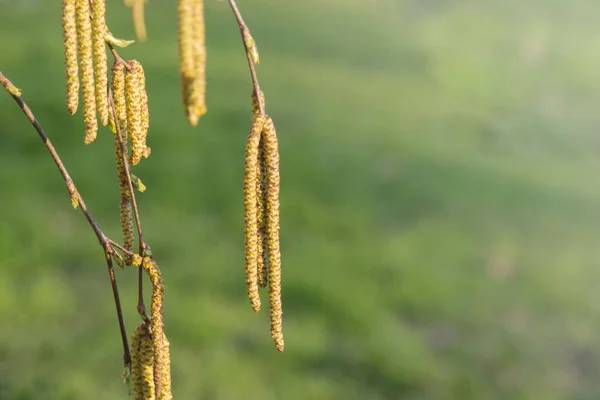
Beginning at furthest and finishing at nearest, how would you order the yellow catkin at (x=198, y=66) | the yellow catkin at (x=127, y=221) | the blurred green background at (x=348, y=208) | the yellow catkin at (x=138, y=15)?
the blurred green background at (x=348, y=208) < the yellow catkin at (x=127, y=221) < the yellow catkin at (x=138, y=15) < the yellow catkin at (x=198, y=66)

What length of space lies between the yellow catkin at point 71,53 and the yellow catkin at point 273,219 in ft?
0.59

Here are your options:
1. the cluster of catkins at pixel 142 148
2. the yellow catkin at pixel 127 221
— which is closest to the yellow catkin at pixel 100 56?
the cluster of catkins at pixel 142 148

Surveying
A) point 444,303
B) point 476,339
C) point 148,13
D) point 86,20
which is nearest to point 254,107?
point 86,20

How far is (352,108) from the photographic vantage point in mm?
6594

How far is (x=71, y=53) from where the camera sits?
28.7 inches

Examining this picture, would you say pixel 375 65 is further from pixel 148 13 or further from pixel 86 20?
pixel 86 20

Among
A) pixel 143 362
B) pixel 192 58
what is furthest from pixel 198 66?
pixel 143 362

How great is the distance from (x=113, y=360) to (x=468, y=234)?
264 cm

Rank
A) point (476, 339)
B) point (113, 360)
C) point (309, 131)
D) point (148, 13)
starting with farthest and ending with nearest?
point (148, 13) < point (309, 131) < point (476, 339) < point (113, 360)

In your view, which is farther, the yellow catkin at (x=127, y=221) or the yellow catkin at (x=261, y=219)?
the yellow catkin at (x=127, y=221)

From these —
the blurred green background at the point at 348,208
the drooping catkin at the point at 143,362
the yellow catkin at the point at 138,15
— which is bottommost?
the blurred green background at the point at 348,208

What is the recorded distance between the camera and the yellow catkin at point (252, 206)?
2.13 ft

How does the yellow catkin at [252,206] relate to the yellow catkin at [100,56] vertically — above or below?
below

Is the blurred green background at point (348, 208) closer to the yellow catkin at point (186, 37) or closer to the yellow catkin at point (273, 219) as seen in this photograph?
the yellow catkin at point (273, 219)
